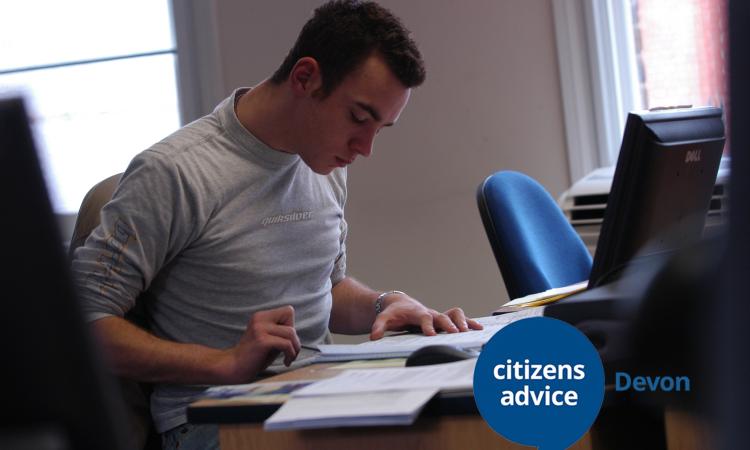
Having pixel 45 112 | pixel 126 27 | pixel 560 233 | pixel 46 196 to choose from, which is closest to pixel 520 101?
pixel 560 233

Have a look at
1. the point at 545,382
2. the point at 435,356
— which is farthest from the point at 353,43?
the point at 545,382

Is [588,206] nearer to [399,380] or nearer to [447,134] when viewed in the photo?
[447,134]

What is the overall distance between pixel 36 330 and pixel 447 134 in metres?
2.71

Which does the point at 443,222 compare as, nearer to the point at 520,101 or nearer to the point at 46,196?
the point at 520,101

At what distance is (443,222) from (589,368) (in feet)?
7.84

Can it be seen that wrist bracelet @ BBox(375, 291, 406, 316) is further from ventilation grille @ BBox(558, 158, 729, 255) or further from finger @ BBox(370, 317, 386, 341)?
ventilation grille @ BBox(558, 158, 729, 255)

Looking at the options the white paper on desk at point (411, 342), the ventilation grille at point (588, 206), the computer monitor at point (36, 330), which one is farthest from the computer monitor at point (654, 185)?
the ventilation grille at point (588, 206)

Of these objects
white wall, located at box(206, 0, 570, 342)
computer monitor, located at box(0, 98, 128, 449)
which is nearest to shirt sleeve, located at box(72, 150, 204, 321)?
computer monitor, located at box(0, 98, 128, 449)

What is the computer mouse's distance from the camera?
1.06 meters

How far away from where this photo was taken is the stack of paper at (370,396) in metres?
0.82

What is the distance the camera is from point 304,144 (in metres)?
1.61

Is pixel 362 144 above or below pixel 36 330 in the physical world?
above

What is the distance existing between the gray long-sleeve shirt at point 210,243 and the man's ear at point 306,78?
113 millimetres

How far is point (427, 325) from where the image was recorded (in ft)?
4.66
